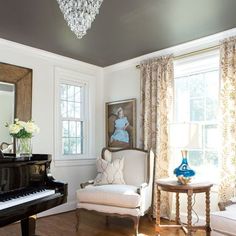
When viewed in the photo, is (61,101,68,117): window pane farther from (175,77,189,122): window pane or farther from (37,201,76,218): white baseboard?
(175,77,189,122): window pane

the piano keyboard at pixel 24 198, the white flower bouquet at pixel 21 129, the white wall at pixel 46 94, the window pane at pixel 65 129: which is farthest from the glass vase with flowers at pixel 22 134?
A: the window pane at pixel 65 129

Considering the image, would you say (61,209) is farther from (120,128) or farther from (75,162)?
(120,128)

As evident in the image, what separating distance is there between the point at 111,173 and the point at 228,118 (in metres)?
1.74

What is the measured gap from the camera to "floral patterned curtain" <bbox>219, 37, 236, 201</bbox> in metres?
3.13

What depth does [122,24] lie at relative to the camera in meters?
3.18

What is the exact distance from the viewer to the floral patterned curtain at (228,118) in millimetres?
3131

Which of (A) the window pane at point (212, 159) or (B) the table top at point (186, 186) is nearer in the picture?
(B) the table top at point (186, 186)

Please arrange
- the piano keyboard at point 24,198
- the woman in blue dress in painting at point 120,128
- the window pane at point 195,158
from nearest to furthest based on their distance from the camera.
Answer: the piano keyboard at point 24,198 → the window pane at point 195,158 → the woman in blue dress in painting at point 120,128

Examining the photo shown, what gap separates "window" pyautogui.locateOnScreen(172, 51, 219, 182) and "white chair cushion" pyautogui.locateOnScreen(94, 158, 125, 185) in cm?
81

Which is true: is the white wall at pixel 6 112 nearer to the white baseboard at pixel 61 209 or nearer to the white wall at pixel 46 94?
the white wall at pixel 46 94

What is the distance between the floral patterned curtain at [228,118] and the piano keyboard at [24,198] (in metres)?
2.02

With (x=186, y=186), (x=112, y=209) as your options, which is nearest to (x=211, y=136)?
(x=186, y=186)

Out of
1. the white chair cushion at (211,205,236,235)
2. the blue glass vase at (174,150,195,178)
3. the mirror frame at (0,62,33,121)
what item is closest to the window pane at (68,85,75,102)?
the mirror frame at (0,62,33,121)

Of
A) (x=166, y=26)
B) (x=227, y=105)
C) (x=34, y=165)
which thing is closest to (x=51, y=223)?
(x=34, y=165)
